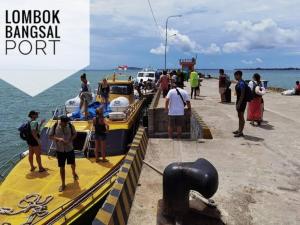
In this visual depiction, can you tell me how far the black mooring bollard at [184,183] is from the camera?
4297mm

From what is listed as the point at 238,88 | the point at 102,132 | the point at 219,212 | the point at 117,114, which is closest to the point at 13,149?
the point at 117,114

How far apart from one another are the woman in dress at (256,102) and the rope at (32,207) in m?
6.80

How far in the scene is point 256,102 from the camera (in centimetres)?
1101

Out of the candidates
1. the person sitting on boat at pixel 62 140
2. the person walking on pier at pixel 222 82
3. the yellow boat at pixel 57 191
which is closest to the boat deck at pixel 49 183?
the yellow boat at pixel 57 191

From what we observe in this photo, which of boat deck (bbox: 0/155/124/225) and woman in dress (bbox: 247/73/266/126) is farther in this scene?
woman in dress (bbox: 247/73/266/126)

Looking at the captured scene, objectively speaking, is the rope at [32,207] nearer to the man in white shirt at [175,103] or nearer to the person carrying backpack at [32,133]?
the person carrying backpack at [32,133]

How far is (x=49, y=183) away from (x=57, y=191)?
56cm

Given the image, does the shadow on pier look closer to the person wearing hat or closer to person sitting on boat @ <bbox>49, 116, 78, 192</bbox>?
person sitting on boat @ <bbox>49, 116, 78, 192</bbox>

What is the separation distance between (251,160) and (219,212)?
2.82 m

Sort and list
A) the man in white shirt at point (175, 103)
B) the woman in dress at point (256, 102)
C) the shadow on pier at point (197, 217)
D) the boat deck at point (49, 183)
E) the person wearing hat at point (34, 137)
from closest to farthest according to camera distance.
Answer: the shadow on pier at point (197, 217) → the boat deck at point (49, 183) → the person wearing hat at point (34, 137) → the man in white shirt at point (175, 103) → the woman in dress at point (256, 102)

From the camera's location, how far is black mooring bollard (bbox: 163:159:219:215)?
4.30m

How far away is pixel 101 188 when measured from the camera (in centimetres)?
805

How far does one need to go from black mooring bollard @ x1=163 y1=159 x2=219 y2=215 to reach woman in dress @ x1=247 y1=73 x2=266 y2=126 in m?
6.94

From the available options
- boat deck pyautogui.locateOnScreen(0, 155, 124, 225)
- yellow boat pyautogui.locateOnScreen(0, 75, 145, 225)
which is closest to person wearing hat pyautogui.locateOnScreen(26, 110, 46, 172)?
boat deck pyautogui.locateOnScreen(0, 155, 124, 225)
